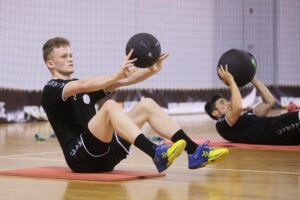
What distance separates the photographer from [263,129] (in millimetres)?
6500

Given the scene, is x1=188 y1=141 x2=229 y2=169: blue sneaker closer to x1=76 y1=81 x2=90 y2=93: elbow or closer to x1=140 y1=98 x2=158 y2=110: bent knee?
x1=140 y1=98 x2=158 y2=110: bent knee

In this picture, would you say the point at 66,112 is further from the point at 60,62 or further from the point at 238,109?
the point at 238,109

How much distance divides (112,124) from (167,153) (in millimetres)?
397

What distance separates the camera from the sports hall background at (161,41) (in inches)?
440

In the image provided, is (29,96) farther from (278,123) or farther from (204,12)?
(278,123)

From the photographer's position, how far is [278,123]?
6344 mm

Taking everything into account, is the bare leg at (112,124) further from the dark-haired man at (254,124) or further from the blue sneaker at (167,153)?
the dark-haired man at (254,124)

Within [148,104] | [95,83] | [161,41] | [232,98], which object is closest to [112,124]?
[95,83]

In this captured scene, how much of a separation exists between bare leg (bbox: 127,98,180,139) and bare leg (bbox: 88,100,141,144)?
193 millimetres

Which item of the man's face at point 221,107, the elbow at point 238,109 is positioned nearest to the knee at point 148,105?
the elbow at point 238,109

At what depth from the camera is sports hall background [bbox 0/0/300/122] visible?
11.2 m

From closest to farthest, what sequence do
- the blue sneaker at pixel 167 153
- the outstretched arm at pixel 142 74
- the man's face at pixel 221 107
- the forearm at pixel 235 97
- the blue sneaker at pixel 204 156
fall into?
the blue sneaker at pixel 167 153 → the blue sneaker at pixel 204 156 → the outstretched arm at pixel 142 74 → the forearm at pixel 235 97 → the man's face at pixel 221 107

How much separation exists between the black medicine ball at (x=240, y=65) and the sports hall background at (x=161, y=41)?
5739 mm

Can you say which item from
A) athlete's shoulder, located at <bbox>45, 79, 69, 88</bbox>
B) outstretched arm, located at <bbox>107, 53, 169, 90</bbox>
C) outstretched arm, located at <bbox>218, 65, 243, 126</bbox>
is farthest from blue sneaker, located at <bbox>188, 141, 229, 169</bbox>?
outstretched arm, located at <bbox>218, 65, 243, 126</bbox>
